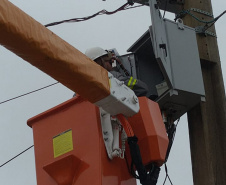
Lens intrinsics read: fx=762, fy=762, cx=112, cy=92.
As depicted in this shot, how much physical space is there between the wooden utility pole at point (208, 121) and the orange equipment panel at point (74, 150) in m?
1.13

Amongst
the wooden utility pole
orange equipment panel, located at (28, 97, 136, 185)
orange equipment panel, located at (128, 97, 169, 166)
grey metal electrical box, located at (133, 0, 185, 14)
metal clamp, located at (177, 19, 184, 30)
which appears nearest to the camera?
orange equipment panel, located at (28, 97, 136, 185)

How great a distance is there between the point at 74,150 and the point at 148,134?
72cm

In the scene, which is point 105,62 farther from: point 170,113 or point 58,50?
point 58,50

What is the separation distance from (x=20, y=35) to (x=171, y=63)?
2.55 meters

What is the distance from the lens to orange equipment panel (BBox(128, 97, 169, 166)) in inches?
261

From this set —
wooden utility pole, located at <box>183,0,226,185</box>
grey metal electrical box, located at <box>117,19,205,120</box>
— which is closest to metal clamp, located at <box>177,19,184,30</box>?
grey metal electrical box, located at <box>117,19,205,120</box>

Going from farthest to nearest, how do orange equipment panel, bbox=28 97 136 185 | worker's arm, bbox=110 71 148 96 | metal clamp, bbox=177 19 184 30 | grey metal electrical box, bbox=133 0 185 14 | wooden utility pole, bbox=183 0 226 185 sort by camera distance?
grey metal electrical box, bbox=133 0 185 14 → metal clamp, bbox=177 19 184 30 → worker's arm, bbox=110 71 148 96 → wooden utility pole, bbox=183 0 226 185 → orange equipment panel, bbox=28 97 136 185

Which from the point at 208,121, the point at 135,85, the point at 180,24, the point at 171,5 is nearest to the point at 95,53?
the point at 135,85

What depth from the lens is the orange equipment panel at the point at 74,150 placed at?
6.20 metres

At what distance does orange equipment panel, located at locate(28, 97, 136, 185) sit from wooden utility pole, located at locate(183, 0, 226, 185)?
1.13 m

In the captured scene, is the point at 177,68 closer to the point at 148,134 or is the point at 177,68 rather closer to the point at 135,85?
the point at 135,85

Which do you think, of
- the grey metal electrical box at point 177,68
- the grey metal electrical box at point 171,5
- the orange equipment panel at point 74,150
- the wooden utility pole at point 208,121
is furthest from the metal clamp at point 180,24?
the orange equipment panel at point 74,150

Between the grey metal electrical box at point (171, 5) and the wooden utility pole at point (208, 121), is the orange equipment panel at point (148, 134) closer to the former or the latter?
the wooden utility pole at point (208, 121)

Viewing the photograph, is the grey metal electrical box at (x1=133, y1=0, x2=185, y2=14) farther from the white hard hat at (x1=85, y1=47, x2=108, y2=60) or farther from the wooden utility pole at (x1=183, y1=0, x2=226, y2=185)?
the white hard hat at (x1=85, y1=47, x2=108, y2=60)
